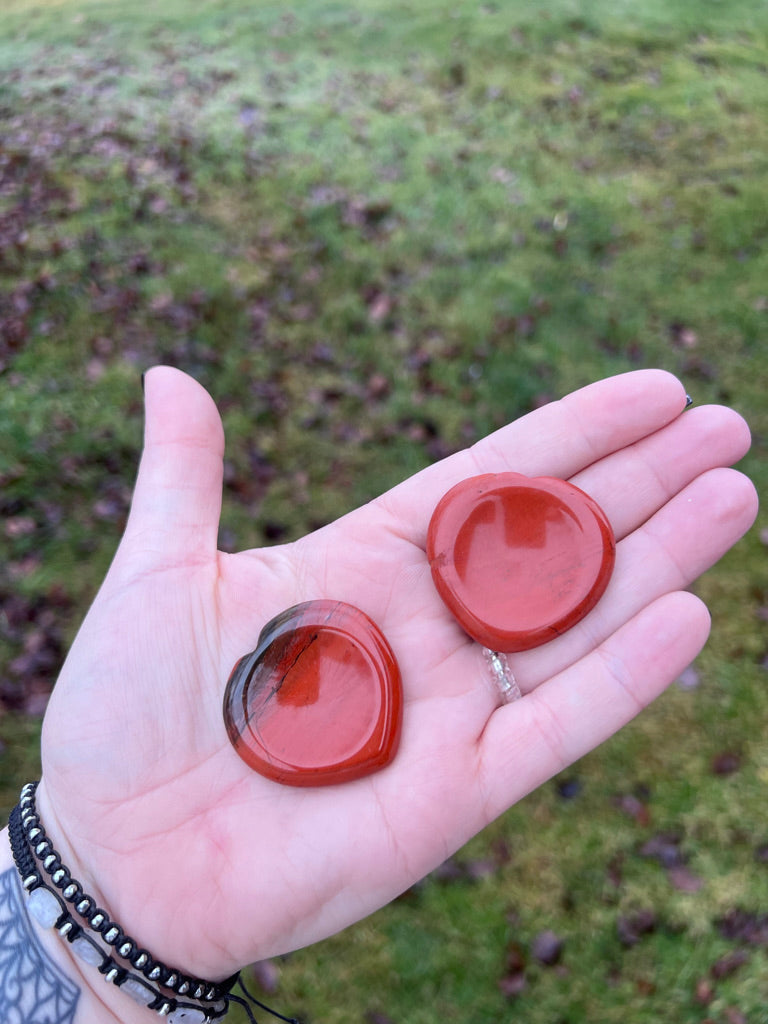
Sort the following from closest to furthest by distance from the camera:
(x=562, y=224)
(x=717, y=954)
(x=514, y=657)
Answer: (x=514, y=657), (x=717, y=954), (x=562, y=224)

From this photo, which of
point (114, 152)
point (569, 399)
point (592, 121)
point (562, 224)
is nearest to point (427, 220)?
point (562, 224)

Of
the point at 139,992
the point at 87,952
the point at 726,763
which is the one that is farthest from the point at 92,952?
the point at 726,763

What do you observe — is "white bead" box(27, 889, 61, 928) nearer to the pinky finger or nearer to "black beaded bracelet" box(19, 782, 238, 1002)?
"black beaded bracelet" box(19, 782, 238, 1002)

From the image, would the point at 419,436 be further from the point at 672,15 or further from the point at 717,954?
the point at 672,15

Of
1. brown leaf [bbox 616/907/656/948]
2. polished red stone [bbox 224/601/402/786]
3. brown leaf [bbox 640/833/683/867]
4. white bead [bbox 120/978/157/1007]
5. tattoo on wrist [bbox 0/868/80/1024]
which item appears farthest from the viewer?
brown leaf [bbox 640/833/683/867]

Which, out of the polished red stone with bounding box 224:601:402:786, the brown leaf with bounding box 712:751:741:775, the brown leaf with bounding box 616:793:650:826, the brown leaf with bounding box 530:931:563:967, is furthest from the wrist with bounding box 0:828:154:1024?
the brown leaf with bounding box 712:751:741:775

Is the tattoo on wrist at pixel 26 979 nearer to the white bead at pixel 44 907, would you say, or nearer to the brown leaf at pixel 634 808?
the white bead at pixel 44 907

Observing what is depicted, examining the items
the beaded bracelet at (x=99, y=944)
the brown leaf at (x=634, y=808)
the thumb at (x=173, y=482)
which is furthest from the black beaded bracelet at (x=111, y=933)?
the brown leaf at (x=634, y=808)
